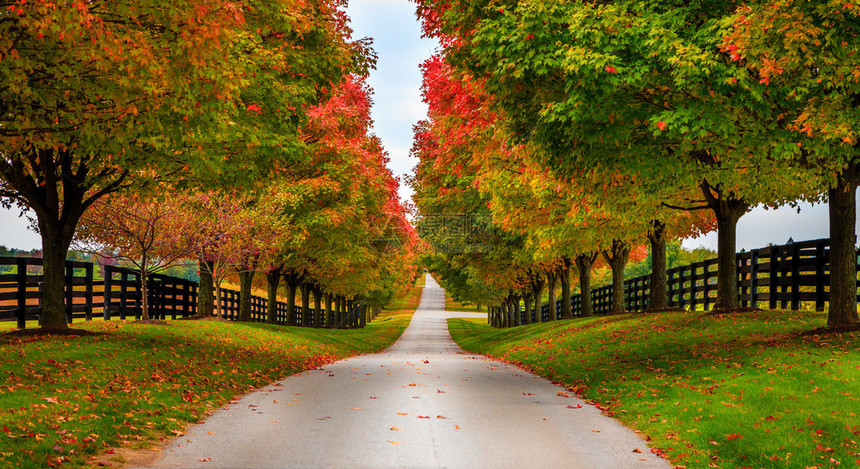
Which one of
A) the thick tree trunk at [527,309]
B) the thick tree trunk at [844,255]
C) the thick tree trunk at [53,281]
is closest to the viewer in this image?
the thick tree trunk at [844,255]

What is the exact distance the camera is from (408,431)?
8492 mm

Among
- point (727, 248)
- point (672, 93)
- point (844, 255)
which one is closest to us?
point (672, 93)

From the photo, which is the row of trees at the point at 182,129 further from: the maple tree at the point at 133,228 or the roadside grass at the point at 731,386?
the roadside grass at the point at 731,386

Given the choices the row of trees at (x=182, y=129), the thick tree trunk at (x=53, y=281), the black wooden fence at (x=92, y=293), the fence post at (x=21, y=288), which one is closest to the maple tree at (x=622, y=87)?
the row of trees at (x=182, y=129)

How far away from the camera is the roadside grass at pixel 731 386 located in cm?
730

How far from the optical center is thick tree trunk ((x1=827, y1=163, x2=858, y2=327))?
43.3 feet

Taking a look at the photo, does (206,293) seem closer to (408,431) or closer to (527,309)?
(408,431)

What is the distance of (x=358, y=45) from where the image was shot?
16.8 meters

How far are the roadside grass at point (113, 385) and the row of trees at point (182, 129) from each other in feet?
8.28

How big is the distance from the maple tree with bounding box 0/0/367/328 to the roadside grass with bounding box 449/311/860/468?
303 inches

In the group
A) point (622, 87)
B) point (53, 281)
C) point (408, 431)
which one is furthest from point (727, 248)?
point (53, 281)

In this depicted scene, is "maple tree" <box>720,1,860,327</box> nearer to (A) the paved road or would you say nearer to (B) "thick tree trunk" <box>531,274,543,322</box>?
(A) the paved road

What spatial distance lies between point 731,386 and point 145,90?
9.43 meters

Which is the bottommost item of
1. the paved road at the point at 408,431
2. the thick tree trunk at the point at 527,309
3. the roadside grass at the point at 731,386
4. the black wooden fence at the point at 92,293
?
the thick tree trunk at the point at 527,309
